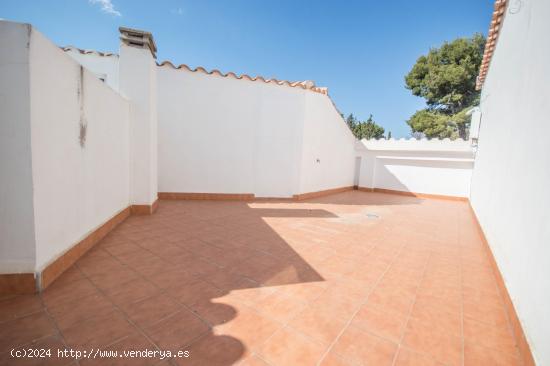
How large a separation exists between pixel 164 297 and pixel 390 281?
275cm

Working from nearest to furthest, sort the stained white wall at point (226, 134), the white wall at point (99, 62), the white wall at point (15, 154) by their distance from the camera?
1. the white wall at point (15, 154)
2. the stained white wall at point (226, 134)
3. the white wall at point (99, 62)

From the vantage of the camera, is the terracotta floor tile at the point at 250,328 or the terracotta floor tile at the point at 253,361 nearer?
the terracotta floor tile at the point at 253,361

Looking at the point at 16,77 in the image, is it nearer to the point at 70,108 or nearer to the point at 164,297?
the point at 70,108

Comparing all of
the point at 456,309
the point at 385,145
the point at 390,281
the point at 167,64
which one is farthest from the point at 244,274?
the point at 385,145

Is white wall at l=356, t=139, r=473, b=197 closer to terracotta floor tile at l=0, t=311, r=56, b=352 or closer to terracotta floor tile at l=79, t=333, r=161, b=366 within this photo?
terracotta floor tile at l=79, t=333, r=161, b=366

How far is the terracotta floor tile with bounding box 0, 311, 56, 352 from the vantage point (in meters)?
1.75

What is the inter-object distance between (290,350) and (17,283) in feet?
8.88

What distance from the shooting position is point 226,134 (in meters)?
7.71

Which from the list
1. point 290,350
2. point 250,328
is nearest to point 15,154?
point 250,328

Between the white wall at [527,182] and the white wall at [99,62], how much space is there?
31.7 ft

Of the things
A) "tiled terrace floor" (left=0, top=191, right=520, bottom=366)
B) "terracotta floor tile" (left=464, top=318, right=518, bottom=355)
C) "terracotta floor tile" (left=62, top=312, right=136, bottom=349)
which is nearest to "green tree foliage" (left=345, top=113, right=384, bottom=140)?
"tiled terrace floor" (left=0, top=191, right=520, bottom=366)

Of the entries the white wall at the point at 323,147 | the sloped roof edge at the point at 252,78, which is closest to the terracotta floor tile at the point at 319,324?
the white wall at the point at 323,147

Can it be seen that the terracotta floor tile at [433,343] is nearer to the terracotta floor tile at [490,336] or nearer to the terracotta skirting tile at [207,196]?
the terracotta floor tile at [490,336]

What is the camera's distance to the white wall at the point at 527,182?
70.3 inches
